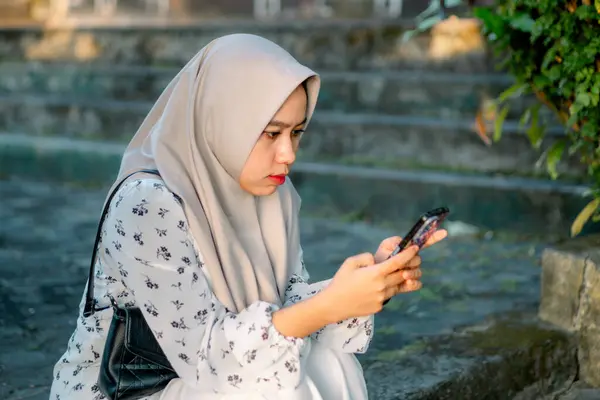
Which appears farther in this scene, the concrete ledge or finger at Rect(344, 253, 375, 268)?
the concrete ledge

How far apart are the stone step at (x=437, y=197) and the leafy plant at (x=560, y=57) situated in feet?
5.10

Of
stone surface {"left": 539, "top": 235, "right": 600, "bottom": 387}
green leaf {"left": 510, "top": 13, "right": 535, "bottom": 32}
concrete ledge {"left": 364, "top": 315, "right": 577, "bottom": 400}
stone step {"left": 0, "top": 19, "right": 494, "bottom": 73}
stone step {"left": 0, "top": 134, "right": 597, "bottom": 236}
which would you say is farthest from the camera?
stone step {"left": 0, "top": 19, "right": 494, "bottom": 73}

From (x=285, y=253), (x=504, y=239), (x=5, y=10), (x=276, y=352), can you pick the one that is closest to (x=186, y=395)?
(x=276, y=352)

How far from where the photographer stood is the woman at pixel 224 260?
5.95 ft

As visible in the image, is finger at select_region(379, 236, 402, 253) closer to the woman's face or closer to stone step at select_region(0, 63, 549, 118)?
the woman's face

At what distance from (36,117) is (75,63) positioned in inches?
22.2

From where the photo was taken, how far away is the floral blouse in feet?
5.93

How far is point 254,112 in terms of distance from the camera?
6.15 ft

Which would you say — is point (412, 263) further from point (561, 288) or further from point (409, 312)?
point (409, 312)

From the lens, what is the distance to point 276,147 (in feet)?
6.39

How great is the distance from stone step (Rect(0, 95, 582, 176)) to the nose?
11.1 ft

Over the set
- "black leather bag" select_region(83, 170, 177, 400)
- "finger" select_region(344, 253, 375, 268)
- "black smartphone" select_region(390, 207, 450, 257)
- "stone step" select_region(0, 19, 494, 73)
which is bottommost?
"stone step" select_region(0, 19, 494, 73)

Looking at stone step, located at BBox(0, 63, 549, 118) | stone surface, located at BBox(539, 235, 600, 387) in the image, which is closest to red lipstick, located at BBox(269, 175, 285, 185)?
stone surface, located at BBox(539, 235, 600, 387)

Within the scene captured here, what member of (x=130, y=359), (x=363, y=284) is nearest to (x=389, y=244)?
(x=363, y=284)
